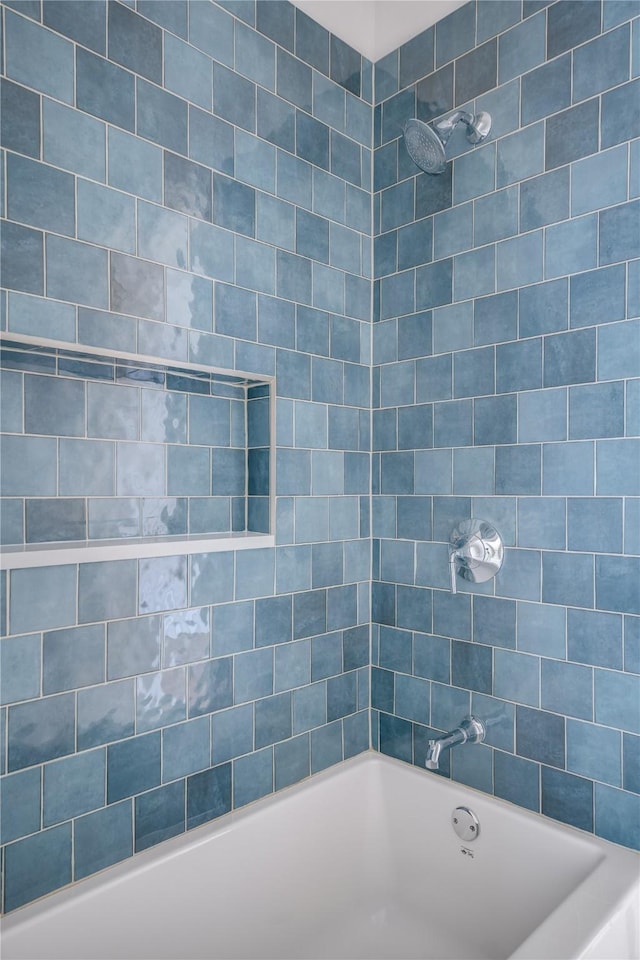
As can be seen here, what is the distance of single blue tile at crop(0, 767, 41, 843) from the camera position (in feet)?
4.66

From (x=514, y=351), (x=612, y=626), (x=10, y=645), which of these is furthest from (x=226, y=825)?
(x=514, y=351)

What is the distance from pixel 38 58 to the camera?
1.46m

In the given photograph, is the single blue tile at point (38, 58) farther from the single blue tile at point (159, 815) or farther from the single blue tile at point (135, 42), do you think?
the single blue tile at point (159, 815)

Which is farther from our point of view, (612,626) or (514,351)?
(514,351)

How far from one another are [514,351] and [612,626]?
809 millimetres

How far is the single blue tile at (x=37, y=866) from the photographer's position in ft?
4.68

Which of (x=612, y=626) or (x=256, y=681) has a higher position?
(x=612, y=626)

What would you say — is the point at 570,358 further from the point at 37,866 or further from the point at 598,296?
the point at 37,866

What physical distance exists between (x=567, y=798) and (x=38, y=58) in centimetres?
226

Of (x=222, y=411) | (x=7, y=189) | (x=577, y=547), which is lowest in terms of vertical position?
(x=577, y=547)

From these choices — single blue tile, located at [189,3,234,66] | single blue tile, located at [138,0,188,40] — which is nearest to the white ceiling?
single blue tile, located at [189,3,234,66]

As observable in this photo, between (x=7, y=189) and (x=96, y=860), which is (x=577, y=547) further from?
(x=7, y=189)

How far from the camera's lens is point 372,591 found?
7.61ft

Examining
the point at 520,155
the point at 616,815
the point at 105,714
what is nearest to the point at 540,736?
the point at 616,815
